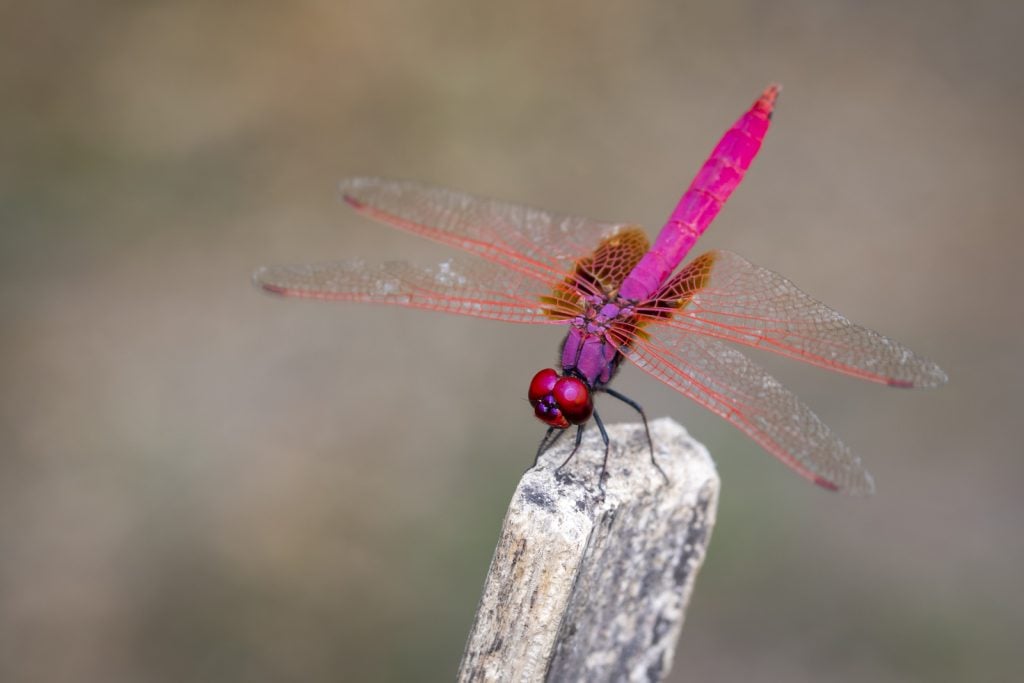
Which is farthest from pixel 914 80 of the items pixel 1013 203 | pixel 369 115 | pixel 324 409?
pixel 324 409

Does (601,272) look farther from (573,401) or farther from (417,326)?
(417,326)

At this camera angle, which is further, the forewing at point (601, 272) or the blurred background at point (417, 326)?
the blurred background at point (417, 326)

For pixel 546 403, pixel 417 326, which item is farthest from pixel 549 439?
pixel 417 326

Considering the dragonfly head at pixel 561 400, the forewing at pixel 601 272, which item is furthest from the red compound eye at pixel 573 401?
the forewing at pixel 601 272

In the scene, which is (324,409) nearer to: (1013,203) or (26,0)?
(26,0)

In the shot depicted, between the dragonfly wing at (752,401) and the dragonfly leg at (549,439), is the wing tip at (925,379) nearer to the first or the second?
the dragonfly wing at (752,401)

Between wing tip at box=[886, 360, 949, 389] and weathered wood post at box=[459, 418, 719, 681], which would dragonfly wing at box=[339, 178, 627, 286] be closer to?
weathered wood post at box=[459, 418, 719, 681]
